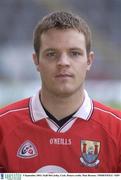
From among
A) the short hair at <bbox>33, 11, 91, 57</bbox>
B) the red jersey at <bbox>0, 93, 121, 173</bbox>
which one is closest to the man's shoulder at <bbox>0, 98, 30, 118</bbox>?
the red jersey at <bbox>0, 93, 121, 173</bbox>

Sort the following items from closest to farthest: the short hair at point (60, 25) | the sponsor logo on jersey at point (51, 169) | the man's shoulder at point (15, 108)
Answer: the sponsor logo on jersey at point (51, 169)
the short hair at point (60, 25)
the man's shoulder at point (15, 108)

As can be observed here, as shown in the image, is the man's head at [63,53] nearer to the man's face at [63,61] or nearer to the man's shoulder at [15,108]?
the man's face at [63,61]

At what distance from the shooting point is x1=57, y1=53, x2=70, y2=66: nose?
8.51 feet

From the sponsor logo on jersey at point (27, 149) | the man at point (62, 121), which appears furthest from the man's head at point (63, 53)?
the sponsor logo on jersey at point (27, 149)

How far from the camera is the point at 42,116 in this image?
9.05 feet

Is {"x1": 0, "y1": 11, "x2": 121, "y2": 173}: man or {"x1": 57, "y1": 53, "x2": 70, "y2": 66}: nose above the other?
{"x1": 57, "y1": 53, "x2": 70, "y2": 66}: nose

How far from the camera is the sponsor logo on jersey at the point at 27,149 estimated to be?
264 centimetres

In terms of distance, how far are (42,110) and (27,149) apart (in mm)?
242

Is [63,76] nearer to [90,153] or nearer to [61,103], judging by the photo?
[61,103]

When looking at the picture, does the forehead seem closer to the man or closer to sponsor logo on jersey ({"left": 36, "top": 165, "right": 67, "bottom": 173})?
the man

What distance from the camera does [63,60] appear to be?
2596 millimetres

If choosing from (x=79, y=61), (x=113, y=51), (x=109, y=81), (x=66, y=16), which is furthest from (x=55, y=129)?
(x=113, y=51)

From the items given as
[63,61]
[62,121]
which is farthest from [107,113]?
[63,61]

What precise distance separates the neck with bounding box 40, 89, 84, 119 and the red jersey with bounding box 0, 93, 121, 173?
0.03 metres
